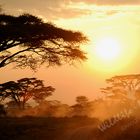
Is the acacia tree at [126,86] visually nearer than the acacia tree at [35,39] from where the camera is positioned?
No

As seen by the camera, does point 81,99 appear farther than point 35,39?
Yes

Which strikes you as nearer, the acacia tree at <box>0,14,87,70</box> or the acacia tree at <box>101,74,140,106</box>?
the acacia tree at <box>0,14,87,70</box>

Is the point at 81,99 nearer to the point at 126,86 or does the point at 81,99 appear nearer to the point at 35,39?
the point at 126,86

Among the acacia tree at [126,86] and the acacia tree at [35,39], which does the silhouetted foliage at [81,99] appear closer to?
the acacia tree at [126,86]

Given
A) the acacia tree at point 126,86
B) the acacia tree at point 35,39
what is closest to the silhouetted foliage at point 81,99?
the acacia tree at point 126,86

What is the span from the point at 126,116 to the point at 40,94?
128ft

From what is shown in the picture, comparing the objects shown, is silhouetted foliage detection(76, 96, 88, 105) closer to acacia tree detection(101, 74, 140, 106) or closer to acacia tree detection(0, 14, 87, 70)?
acacia tree detection(101, 74, 140, 106)

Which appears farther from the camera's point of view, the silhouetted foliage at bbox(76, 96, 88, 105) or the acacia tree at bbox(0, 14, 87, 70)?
the silhouetted foliage at bbox(76, 96, 88, 105)

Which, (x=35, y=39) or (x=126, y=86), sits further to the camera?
(x=126, y=86)

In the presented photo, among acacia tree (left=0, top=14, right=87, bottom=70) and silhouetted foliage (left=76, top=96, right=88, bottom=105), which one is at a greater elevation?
silhouetted foliage (left=76, top=96, right=88, bottom=105)

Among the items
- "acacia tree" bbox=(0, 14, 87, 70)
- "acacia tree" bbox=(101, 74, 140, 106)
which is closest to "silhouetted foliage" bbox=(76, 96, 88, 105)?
"acacia tree" bbox=(101, 74, 140, 106)

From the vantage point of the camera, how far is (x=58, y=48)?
2028cm

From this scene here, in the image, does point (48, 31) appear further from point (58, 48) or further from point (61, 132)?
point (61, 132)

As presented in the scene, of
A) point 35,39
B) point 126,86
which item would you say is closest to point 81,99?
point 126,86
